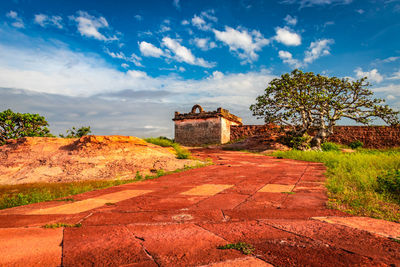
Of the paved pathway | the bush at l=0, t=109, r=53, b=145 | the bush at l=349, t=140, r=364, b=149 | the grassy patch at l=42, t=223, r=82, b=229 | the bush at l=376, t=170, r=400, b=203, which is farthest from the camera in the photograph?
the bush at l=349, t=140, r=364, b=149

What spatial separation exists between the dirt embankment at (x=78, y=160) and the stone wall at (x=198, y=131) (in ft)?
39.6

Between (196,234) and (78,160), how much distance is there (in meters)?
5.91

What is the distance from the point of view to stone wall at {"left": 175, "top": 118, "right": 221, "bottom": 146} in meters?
19.5

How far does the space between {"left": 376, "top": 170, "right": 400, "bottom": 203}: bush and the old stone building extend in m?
15.9

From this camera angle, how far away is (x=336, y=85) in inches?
518

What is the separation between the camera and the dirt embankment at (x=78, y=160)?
5.84 meters

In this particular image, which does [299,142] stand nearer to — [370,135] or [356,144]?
[356,144]

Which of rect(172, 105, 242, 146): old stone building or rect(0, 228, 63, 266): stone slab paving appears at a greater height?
rect(172, 105, 242, 146): old stone building

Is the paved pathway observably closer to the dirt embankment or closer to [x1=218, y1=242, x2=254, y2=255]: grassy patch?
[x1=218, y1=242, x2=254, y2=255]: grassy patch

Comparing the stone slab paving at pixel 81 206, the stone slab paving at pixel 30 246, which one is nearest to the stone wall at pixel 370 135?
the stone slab paving at pixel 81 206

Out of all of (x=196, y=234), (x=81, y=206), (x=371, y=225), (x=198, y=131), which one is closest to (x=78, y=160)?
(x=81, y=206)

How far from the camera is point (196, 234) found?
1726mm

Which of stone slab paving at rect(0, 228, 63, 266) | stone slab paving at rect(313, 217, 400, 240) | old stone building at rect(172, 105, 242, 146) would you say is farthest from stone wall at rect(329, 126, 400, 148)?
stone slab paving at rect(0, 228, 63, 266)

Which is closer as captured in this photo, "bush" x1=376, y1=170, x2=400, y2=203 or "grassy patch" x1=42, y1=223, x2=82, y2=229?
"grassy patch" x1=42, y1=223, x2=82, y2=229
